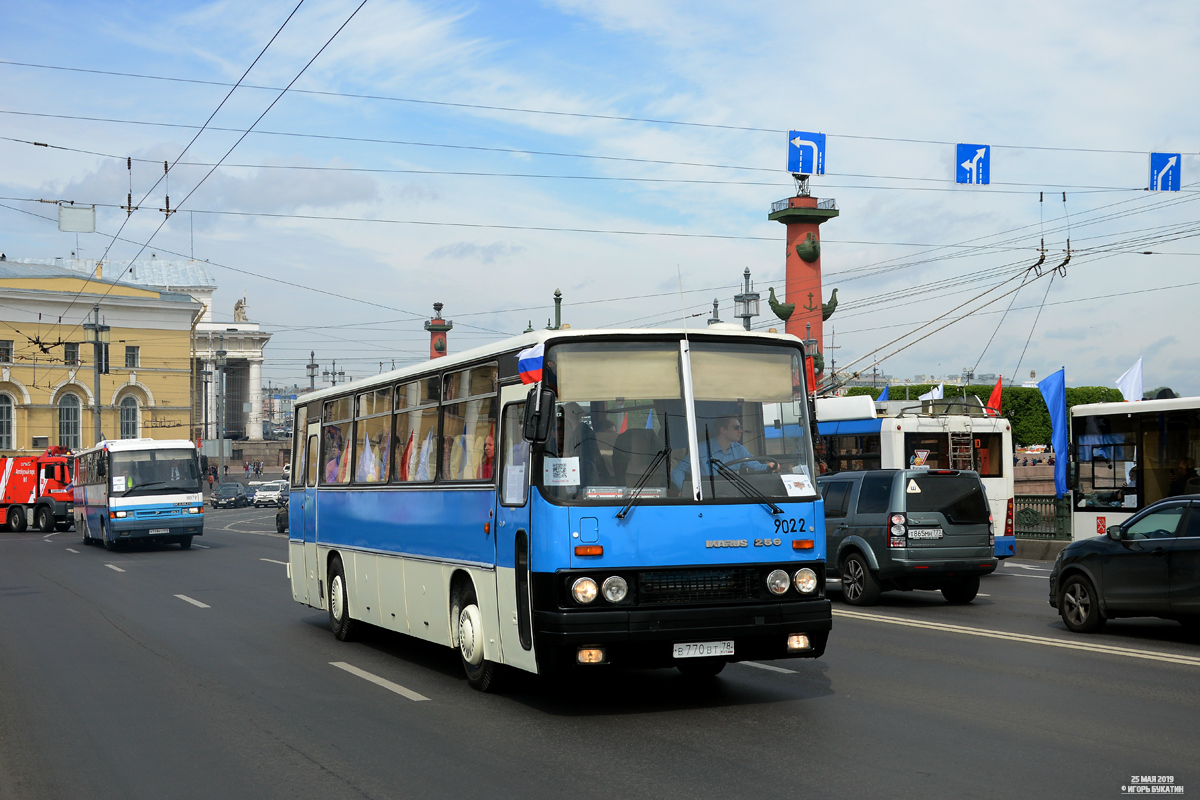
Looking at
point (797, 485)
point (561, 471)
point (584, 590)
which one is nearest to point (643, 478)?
point (561, 471)

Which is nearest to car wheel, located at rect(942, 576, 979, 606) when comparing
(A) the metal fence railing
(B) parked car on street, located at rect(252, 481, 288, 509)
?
(A) the metal fence railing

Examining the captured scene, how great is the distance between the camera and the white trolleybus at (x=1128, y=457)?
61.8 ft

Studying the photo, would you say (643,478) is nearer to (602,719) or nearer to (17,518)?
(602,719)

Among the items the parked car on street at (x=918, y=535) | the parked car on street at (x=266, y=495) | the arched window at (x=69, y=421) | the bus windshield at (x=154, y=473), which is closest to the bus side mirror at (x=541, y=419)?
the parked car on street at (x=918, y=535)

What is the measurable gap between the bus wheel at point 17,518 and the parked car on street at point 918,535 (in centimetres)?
3957

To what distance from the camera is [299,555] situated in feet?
50.6

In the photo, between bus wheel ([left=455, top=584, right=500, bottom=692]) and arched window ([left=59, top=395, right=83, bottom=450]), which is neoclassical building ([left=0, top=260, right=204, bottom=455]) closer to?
arched window ([left=59, top=395, right=83, bottom=450])

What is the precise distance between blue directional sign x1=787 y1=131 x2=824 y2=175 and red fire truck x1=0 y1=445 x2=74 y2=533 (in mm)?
29628

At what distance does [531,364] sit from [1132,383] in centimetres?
2067

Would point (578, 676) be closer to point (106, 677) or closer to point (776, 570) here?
point (776, 570)

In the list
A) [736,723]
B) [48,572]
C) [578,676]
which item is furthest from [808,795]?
[48,572]

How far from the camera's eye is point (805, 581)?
29.1ft

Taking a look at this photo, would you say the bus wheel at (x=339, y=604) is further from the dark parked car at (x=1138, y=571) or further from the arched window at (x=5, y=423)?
the arched window at (x=5, y=423)

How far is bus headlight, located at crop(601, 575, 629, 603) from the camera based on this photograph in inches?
330
